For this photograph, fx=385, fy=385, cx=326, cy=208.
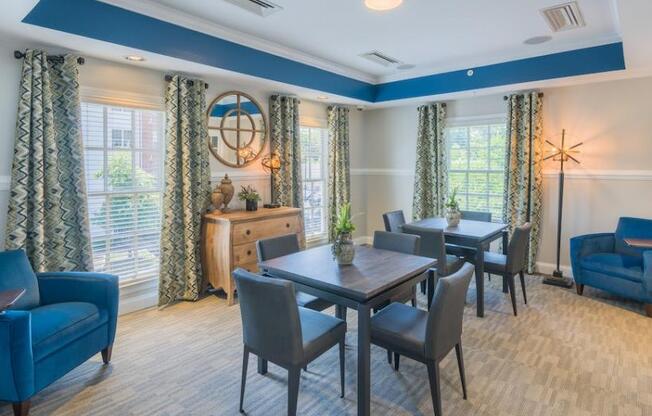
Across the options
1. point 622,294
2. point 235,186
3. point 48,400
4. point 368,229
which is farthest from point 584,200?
point 48,400

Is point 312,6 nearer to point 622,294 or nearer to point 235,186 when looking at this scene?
point 235,186

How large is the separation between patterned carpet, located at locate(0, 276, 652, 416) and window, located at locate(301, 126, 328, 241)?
8.35ft

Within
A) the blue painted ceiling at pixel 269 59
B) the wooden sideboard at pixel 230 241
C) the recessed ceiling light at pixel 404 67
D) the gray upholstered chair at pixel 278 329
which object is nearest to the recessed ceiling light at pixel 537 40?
the blue painted ceiling at pixel 269 59

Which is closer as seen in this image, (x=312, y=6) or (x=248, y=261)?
(x=312, y=6)

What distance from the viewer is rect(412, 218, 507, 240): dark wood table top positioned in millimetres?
3822

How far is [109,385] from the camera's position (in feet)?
8.58

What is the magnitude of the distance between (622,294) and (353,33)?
149 inches

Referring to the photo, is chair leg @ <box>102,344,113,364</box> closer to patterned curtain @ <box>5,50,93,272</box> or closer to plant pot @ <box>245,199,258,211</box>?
patterned curtain @ <box>5,50,93,272</box>

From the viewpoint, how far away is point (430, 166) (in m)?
5.90

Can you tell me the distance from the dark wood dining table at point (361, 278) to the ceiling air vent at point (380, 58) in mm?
2714

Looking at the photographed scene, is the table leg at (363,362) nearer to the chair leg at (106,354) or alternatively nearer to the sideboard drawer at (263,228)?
the chair leg at (106,354)

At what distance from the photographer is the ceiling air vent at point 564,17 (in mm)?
3238

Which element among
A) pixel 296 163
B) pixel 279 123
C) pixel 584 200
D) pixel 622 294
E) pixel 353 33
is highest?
pixel 353 33

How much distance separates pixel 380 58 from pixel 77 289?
4.04 meters
